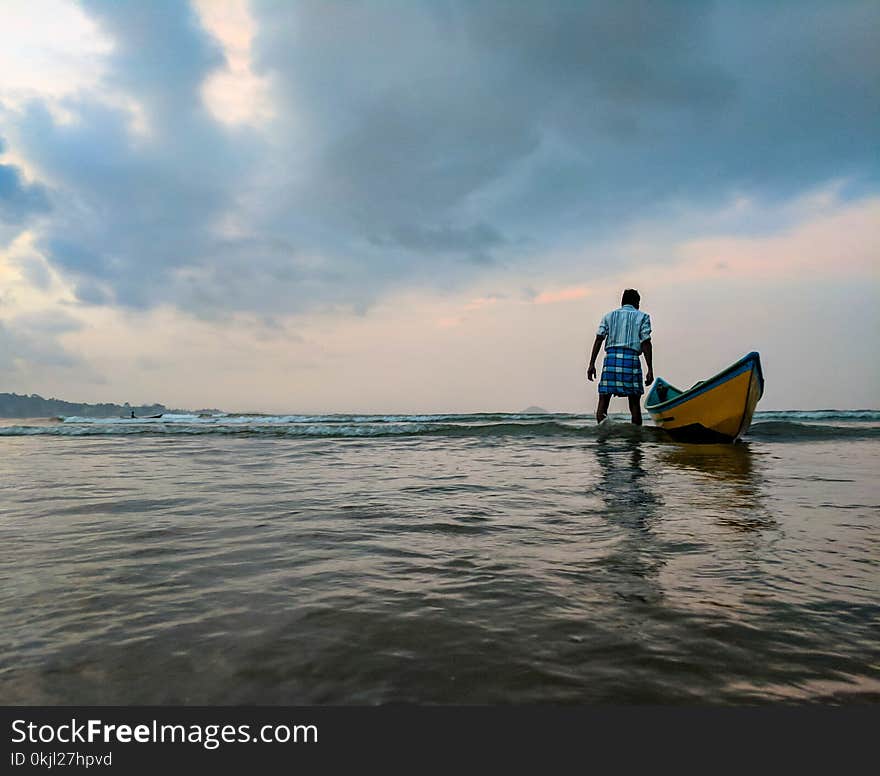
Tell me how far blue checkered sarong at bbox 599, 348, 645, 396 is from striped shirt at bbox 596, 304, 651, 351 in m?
0.12

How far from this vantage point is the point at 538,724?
3.27 feet

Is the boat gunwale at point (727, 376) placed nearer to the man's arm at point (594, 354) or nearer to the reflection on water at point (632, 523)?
the man's arm at point (594, 354)

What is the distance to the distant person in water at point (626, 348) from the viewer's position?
8.71 m

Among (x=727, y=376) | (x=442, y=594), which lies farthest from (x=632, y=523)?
(x=727, y=376)

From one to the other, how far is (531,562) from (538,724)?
1033 millimetres

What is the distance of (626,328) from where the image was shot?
874cm

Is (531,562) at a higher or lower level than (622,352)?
lower

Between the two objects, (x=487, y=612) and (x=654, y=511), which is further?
(x=654, y=511)

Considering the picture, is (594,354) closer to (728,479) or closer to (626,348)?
(626,348)

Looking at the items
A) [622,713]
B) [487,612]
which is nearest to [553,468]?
[487,612]

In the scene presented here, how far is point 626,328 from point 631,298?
56 cm

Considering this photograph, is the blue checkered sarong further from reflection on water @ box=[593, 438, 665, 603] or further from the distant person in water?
reflection on water @ box=[593, 438, 665, 603]

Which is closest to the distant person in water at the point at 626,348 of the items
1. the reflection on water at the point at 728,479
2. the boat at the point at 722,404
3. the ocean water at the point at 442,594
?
the boat at the point at 722,404

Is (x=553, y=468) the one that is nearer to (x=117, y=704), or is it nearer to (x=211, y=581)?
(x=211, y=581)
